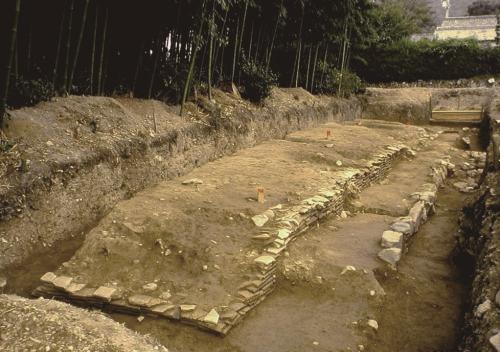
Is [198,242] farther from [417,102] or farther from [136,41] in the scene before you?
[417,102]

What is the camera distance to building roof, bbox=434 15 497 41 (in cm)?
2858

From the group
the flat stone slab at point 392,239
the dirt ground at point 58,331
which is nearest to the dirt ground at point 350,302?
the flat stone slab at point 392,239

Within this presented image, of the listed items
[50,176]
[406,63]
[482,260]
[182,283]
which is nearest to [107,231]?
[50,176]

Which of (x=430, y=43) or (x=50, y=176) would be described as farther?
(x=430, y=43)

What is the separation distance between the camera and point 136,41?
8.22 m

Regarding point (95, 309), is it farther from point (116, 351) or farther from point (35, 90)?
point (35, 90)

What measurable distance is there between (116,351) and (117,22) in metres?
6.40

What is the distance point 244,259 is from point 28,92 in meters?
3.87

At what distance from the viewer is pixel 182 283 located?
4.68 metres

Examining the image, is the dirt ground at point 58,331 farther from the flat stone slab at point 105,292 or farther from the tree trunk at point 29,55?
the tree trunk at point 29,55

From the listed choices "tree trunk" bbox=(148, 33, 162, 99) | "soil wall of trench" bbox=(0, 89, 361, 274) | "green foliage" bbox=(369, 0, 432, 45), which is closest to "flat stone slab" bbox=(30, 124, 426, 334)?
"soil wall of trench" bbox=(0, 89, 361, 274)

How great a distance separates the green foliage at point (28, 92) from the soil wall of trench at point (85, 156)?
0.48ft

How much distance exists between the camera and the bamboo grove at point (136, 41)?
6.55 m

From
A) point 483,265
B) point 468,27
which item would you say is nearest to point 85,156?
point 483,265
